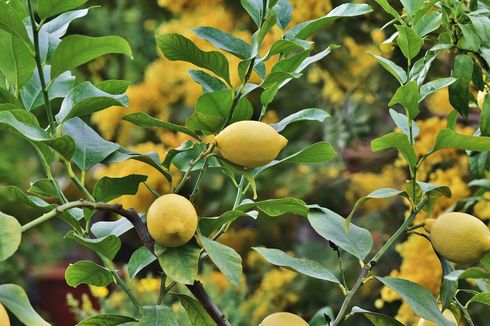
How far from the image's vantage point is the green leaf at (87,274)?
0.52 meters

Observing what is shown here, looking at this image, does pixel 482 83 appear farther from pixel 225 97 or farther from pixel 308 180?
pixel 308 180

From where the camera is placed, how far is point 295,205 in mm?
520

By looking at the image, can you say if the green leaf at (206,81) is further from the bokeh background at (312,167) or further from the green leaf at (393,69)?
the bokeh background at (312,167)

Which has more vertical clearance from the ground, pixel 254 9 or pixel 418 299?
pixel 254 9

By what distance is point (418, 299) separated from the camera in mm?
533

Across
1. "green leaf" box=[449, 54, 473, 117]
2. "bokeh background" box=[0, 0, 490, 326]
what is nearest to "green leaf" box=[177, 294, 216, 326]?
"green leaf" box=[449, 54, 473, 117]

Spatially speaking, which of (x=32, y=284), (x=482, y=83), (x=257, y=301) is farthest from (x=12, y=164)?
(x=482, y=83)

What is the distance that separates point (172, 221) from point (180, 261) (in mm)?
29

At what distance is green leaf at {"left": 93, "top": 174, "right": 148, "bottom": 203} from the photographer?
1.73 ft

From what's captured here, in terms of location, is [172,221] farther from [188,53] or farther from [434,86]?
[434,86]

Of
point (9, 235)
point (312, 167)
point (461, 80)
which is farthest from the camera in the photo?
point (312, 167)

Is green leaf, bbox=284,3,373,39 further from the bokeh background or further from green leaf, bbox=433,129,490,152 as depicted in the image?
the bokeh background

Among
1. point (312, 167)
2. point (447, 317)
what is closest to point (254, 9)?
point (447, 317)

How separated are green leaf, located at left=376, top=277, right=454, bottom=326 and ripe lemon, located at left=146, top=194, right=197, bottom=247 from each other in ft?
0.45
